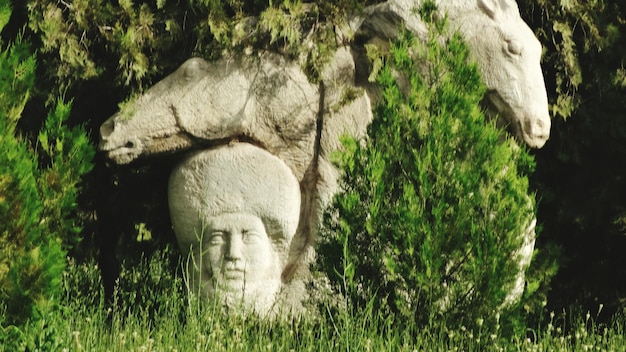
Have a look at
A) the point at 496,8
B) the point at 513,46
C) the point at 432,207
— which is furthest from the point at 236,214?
the point at 496,8

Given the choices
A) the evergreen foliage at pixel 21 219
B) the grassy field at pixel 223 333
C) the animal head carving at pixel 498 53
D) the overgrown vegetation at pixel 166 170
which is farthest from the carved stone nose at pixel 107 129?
the animal head carving at pixel 498 53

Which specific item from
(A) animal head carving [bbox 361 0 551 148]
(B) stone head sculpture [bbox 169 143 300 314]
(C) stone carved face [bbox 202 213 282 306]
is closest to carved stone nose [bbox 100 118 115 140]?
(B) stone head sculpture [bbox 169 143 300 314]

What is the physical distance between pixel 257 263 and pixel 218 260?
0.24 m

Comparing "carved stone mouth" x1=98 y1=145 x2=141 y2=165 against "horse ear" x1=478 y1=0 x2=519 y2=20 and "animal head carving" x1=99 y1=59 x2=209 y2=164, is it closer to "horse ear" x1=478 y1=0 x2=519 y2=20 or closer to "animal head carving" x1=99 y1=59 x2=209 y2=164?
"animal head carving" x1=99 y1=59 x2=209 y2=164

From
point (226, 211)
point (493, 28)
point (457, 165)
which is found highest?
point (493, 28)

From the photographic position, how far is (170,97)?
7125 mm

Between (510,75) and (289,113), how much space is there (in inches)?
55.4

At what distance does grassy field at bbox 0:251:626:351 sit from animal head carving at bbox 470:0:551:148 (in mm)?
1274

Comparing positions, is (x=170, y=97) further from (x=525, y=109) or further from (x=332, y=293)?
(x=525, y=109)

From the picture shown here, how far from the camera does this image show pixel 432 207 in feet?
20.9

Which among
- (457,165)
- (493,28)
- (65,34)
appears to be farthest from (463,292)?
(65,34)

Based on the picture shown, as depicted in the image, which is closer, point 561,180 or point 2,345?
point 2,345

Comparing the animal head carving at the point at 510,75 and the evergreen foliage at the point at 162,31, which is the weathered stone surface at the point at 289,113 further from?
the evergreen foliage at the point at 162,31

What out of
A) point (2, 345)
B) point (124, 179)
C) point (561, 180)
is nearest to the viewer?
point (2, 345)
